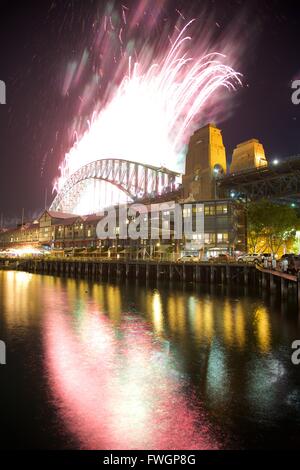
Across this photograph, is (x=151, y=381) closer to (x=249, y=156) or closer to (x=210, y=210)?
(x=210, y=210)

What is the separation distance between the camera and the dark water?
11312mm

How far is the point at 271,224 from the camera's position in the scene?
7031cm

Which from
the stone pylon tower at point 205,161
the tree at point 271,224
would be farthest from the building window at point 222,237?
the stone pylon tower at point 205,161

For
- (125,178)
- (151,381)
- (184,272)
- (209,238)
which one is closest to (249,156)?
(209,238)

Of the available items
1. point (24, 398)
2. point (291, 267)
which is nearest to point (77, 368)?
point (24, 398)

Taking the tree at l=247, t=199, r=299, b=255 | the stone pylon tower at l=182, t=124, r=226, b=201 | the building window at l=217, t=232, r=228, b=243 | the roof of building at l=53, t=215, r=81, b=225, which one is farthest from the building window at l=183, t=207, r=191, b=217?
the roof of building at l=53, t=215, r=81, b=225

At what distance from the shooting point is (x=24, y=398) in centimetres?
1431

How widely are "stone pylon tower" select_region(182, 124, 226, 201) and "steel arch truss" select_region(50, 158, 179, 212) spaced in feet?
74.6

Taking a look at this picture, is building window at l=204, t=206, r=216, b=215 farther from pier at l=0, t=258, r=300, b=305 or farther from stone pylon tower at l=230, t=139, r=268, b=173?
pier at l=0, t=258, r=300, b=305

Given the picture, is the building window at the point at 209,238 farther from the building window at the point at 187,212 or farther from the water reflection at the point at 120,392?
the water reflection at the point at 120,392

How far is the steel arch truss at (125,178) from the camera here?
127 m

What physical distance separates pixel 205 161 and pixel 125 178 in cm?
6709
